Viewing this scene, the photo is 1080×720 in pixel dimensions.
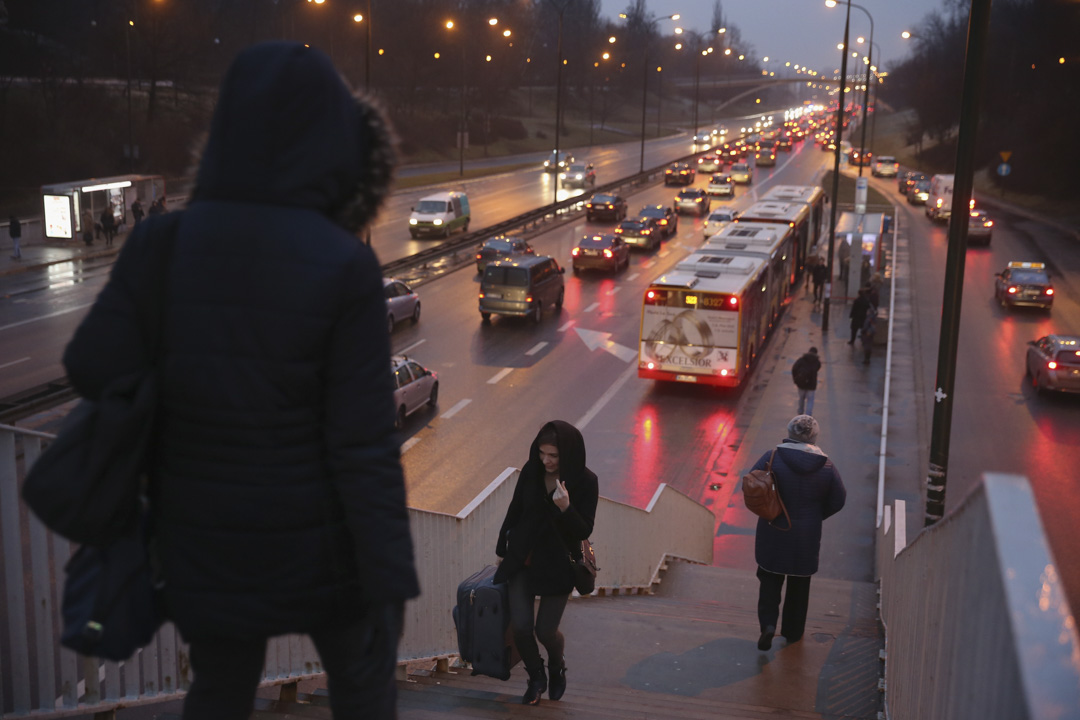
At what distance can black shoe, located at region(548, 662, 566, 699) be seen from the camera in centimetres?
649

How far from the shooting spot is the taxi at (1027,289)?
38375 mm

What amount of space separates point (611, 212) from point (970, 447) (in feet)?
114

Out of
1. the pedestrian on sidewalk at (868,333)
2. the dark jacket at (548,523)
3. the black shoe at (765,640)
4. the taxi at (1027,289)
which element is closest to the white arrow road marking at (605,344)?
the pedestrian on sidewalk at (868,333)

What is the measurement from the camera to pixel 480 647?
261 inches

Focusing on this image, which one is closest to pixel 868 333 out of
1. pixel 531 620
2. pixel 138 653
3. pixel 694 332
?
pixel 694 332

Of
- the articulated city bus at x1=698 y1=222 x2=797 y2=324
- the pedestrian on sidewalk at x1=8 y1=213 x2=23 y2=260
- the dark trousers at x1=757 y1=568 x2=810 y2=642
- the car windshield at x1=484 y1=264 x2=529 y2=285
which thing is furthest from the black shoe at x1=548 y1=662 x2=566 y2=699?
the pedestrian on sidewalk at x1=8 y1=213 x2=23 y2=260

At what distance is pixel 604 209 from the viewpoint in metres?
56.0

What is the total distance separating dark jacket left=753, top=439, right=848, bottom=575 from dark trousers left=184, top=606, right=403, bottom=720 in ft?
18.0

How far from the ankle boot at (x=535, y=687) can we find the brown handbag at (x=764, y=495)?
2336 mm

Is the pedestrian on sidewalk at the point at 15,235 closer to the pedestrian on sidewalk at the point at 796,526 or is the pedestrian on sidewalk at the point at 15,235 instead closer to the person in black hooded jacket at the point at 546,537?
the pedestrian on sidewalk at the point at 796,526

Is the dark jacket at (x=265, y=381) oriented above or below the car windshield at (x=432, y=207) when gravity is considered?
above

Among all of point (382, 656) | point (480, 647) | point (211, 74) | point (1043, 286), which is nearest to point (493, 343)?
point (1043, 286)

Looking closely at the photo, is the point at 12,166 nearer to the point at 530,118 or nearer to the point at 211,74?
the point at 211,74

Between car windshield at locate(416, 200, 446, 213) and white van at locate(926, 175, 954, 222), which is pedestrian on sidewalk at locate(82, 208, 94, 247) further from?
white van at locate(926, 175, 954, 222)
